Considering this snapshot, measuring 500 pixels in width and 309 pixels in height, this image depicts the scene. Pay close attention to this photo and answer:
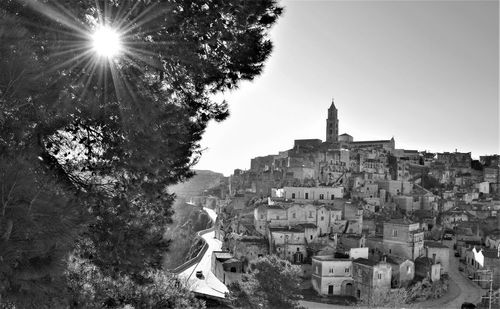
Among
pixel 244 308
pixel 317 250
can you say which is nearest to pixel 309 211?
pixel 317 250

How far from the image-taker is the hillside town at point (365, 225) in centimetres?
2919

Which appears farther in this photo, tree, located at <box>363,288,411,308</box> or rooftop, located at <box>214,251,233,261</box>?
rooftop, located at <box>214,251,233,261</box>

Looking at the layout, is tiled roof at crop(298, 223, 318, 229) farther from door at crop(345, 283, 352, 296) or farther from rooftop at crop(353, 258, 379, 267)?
door at crop(345, 283, 352, 296)

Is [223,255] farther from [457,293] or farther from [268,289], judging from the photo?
[457,293]

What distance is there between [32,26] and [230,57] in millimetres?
4293

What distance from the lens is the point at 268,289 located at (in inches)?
778

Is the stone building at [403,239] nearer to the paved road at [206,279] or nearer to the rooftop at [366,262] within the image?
the rooftop at [366,262]

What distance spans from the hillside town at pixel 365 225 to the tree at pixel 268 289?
7.69 metres

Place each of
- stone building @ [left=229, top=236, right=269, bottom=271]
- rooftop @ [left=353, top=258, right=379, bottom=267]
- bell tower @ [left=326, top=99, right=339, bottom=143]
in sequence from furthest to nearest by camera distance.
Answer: bell tower @ [left=326, top=99, right=339, bottom=143], stone building @ [left=229, top=236, right=269, bottom=271], rooftop @ [left=353, top=258, right=379, bottom=267]

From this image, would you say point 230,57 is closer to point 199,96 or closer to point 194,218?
point 199,96

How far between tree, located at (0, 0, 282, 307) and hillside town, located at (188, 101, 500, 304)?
845 inches

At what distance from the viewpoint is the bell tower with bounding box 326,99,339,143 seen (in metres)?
85.2

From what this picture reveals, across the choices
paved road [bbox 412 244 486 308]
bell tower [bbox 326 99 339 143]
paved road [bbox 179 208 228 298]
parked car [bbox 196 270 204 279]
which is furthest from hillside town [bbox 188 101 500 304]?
bell tower [bbox 326 99 339 143]

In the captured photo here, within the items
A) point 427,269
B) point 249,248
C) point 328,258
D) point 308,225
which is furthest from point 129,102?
point 308,225
